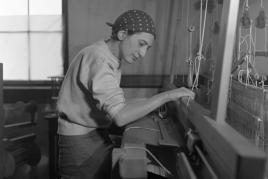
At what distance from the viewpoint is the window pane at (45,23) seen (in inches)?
92.4

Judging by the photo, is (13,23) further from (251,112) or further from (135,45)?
(251,112)

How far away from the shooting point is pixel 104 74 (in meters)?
1.11

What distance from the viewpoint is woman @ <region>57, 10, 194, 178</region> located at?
1.09 metres

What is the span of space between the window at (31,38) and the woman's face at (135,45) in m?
1.28

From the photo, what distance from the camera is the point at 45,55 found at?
7.95 feet

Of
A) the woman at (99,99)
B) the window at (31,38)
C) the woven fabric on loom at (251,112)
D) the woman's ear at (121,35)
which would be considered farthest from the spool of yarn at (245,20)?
the window at (31,38)

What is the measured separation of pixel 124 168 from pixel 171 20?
1487mm

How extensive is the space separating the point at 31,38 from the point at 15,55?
0.68ft

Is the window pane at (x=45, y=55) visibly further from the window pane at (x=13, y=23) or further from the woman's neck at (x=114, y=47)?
the woman's neck at (x=114, y=47)

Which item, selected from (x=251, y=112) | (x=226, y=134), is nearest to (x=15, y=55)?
(x=251, y=112)

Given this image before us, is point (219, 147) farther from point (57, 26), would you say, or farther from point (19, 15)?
point (19, 15)

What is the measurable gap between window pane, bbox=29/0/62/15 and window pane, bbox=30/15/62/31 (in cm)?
3

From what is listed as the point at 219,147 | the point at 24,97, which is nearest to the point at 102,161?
the point at 219,147

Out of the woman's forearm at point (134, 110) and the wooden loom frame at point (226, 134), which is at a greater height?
the wooden loom frame at point (226, 134)
